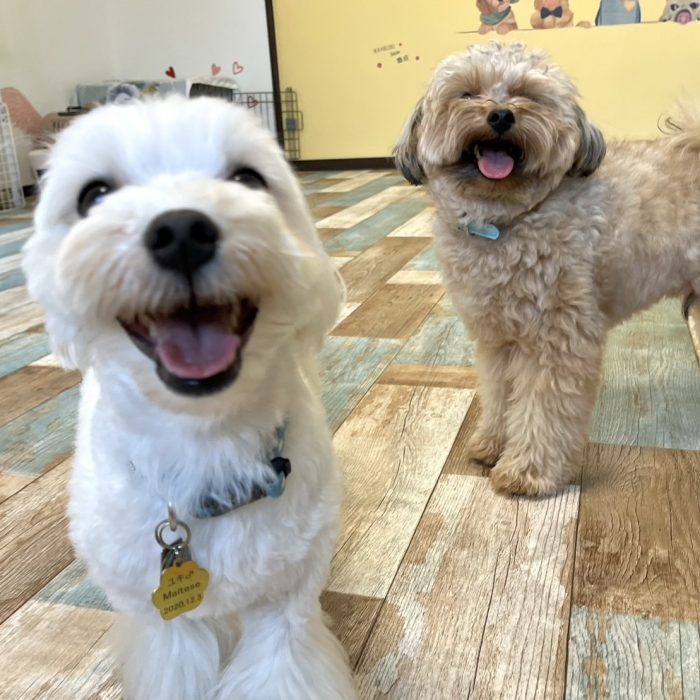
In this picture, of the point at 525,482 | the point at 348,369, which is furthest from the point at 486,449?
the point at 348,369

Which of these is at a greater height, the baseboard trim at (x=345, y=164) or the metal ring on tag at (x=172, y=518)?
the metal ring on tag at (x=172, y=518)

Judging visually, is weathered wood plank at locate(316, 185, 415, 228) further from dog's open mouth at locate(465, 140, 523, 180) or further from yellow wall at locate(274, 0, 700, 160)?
dog's open mouth at locate(465, 140, 523, 180)

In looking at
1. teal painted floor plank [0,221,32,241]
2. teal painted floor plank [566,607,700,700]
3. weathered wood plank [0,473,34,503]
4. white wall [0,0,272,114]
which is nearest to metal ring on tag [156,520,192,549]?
teal painted floor plank [566,607,700,700]

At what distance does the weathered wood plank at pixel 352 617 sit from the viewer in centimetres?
144

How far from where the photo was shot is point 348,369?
8.73ft

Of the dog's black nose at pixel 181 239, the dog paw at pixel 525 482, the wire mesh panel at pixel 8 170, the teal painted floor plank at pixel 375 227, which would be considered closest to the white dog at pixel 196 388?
the dog's black nose at pixel 181 239

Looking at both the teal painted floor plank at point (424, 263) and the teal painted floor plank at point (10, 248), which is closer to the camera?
the teal painted floor plank at point (424, 263)

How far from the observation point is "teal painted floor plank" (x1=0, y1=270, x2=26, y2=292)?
380 cm

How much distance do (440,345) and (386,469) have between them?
910mm

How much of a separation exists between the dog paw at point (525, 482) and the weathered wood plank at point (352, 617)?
0.52m

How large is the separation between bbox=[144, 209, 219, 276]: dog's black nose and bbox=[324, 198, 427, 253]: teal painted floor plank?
11.1ft

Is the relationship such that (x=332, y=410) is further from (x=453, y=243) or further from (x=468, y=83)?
(x=468, y=83)

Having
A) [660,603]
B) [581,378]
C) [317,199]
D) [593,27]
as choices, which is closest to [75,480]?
[660,603]

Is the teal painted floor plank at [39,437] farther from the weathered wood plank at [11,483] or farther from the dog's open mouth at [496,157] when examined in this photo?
the dog's open mouth at [496,157]
